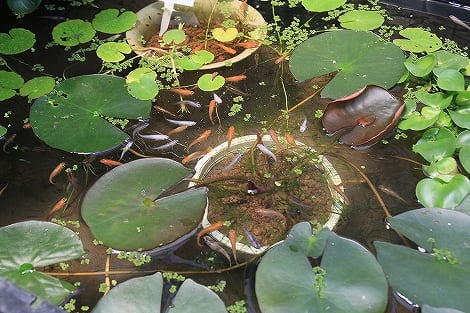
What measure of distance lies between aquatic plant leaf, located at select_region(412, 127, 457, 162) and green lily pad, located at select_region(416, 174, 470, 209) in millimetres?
115

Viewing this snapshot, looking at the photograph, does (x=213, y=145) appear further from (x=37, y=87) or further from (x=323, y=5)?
(x=323, y=5)

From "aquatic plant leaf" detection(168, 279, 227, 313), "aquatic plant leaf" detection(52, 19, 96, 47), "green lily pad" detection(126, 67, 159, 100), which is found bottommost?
"aquatic plant leaf" detection(168, 279, 227, 313)

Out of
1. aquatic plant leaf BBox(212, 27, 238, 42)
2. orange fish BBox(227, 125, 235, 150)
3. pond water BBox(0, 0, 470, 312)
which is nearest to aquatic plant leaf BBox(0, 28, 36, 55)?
pond water BBox(0, 0, 470, 312)

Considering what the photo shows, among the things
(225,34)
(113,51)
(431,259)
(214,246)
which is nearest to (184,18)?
(225,34)

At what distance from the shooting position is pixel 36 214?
1.83 meters

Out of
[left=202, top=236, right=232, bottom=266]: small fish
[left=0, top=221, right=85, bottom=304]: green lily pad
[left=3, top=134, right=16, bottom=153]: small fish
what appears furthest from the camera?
[left=3, top=134, right=16, bottom=153]: small fish

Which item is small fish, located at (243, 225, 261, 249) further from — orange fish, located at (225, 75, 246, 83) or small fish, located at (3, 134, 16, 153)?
small fish, located at (3, 134, 16, 153)

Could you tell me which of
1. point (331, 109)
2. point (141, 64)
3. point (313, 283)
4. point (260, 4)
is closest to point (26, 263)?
point (313, 283)

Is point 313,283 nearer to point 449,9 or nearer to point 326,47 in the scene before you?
point 326,47

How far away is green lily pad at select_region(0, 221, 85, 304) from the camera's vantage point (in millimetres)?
1582

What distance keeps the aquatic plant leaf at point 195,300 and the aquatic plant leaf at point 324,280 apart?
0.40ft

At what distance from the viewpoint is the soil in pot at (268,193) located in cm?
175

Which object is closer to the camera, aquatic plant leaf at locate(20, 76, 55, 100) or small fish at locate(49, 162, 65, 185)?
small fish at locate(49, 162, 65, 185)

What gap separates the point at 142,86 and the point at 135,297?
0.90 meters
